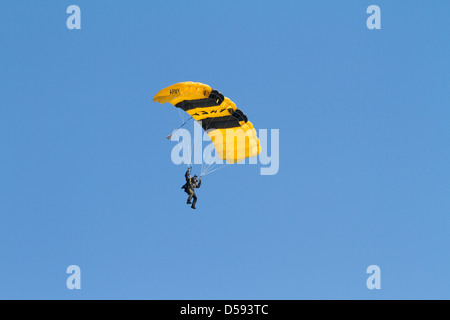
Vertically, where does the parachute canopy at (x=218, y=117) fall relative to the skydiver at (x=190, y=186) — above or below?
above

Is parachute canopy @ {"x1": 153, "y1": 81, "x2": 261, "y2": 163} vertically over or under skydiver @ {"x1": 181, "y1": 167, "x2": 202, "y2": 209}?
over

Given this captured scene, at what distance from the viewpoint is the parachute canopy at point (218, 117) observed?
28.0 meters

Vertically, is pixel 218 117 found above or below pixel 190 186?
above

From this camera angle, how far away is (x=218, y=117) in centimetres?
3014

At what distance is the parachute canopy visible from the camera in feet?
91.8
